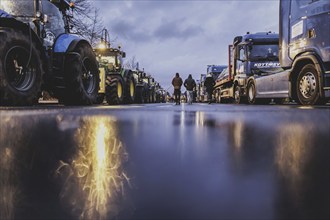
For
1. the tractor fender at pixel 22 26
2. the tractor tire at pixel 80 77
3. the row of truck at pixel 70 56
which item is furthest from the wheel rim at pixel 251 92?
the tractor fender at pixel 22 26

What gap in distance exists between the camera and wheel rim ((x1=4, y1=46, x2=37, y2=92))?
5277mm

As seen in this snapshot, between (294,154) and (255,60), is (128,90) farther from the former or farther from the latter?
(294,154)

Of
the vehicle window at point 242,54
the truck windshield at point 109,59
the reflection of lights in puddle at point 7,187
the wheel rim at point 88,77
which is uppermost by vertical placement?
the vehicle window at point 242,54

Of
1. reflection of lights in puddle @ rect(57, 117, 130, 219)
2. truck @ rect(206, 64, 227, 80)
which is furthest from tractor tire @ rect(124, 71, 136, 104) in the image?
truck @ rect(206, 64, 227, 80)

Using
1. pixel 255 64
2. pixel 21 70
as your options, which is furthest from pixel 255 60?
pixel 21 70

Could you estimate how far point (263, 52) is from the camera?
12.8 m

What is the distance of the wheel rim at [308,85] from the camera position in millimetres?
7438

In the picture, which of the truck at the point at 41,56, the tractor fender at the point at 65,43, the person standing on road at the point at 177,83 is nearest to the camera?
the truck at the point at 41,56

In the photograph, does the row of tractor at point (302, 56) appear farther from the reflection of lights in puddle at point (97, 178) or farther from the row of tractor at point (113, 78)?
the reflection of lights in puddle at point (97, 178)

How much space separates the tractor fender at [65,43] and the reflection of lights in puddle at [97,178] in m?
4.88

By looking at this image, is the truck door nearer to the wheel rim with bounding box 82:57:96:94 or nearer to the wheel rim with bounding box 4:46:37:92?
the wheel rim with bounding box 82:57:96:94

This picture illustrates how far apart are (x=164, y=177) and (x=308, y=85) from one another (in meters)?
7.06

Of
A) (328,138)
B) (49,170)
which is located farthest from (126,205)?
(328,138)

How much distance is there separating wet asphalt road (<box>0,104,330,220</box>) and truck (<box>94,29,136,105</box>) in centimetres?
844
